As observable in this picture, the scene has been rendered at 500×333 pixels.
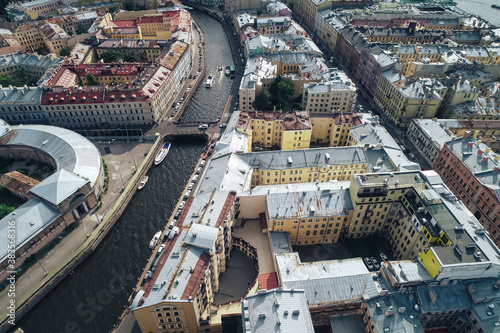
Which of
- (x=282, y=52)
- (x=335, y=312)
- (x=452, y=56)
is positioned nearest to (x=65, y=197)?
(x=335, y=312)

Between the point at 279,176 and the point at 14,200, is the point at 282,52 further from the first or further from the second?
the point at 14,200

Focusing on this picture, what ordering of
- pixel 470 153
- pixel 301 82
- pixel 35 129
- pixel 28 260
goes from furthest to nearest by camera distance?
pixel 301 82
pixel 35 129
pixel 470 153
pixel 28 260

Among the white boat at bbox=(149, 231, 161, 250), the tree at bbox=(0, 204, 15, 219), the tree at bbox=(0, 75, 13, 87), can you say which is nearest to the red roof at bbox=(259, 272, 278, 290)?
the white boat at bbox=(149, 231, 161, 250)

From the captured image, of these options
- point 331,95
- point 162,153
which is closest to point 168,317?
point 162,153

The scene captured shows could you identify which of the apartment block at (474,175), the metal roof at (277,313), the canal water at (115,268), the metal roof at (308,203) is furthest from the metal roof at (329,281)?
the apartment block at (474,175)

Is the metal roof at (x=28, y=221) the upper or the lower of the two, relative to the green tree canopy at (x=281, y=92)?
lower

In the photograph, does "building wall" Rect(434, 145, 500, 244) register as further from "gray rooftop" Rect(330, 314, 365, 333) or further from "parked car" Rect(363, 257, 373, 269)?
"gray rooftop" Rect(330, 314, 365, 333)

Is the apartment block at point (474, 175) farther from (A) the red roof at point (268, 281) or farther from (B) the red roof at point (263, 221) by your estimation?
(A) the red roof at point (268, 281)
